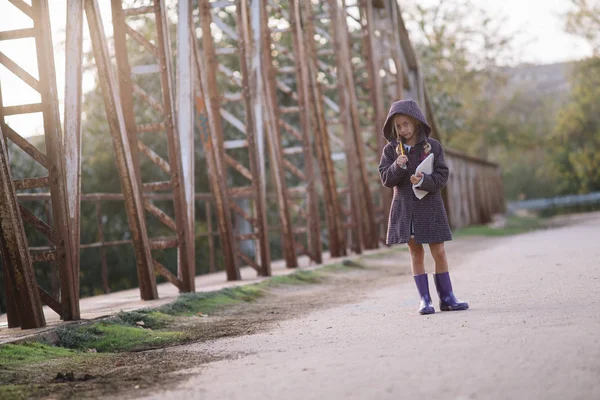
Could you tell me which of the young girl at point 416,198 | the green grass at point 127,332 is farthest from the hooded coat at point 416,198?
the green grass at point 127,332

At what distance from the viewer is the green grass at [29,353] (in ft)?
21.7

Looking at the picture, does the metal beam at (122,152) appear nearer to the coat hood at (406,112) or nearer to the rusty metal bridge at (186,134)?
the rusty metal bridge at (186,134)

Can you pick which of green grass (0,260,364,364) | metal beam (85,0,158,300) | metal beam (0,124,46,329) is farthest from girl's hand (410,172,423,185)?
metal beam (85,0,158,300)

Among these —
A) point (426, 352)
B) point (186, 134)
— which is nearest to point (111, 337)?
point (426, 352)

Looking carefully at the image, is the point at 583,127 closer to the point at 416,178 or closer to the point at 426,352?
the point at 416,178

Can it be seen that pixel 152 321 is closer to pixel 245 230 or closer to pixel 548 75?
pixel 245 230

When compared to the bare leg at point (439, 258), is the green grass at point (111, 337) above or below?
below

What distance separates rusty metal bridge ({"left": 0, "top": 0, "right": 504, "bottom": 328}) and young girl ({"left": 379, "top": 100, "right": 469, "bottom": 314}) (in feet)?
8.66

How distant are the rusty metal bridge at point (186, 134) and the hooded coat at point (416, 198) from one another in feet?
8.61

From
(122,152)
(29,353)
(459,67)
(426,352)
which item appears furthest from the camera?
(459,67)

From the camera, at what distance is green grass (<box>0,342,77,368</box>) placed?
6609mm

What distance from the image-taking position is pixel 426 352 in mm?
5445

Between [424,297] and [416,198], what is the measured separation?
779mm

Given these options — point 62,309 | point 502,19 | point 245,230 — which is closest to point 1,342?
point 62,309
